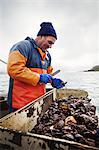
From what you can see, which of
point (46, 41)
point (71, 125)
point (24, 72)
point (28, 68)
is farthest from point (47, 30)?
point (71, 125)

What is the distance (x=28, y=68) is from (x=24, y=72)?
24cm

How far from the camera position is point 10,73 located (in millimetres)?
4004

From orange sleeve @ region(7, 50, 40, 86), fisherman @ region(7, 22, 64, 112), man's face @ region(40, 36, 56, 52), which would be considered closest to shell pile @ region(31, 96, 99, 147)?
fisherman @ region(7, 22, 64, 112)

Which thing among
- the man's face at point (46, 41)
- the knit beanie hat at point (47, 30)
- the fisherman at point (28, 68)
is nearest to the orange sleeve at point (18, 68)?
the fisherman at point (28, 68)

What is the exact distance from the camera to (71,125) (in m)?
3.84

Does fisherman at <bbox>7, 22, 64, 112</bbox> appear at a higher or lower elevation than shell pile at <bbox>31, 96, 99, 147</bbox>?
higher

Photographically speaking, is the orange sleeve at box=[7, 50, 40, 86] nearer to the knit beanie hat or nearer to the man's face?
the man's face

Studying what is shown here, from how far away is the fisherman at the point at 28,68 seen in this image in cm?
399

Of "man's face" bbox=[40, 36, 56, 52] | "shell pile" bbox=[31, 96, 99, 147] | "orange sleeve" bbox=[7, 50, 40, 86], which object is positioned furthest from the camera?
"man's face" bbox=[40, 36, 56, 52]

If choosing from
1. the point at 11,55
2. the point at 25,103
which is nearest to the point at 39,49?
the point at 11,55

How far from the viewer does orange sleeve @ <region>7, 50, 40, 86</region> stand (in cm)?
396

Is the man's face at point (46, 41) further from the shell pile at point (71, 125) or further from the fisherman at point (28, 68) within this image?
the shell pile at point (71, 125)

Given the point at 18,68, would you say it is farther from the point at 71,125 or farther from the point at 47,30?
the point at 71,125

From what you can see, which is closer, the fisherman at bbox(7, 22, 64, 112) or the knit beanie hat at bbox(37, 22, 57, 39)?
the fisherman at bbox(7, 22, 64, 112)
